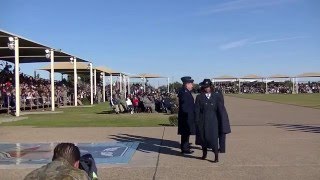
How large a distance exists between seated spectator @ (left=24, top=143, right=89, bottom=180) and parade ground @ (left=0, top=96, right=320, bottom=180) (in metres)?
4.39

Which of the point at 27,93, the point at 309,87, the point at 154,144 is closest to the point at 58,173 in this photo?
the point at 154,144

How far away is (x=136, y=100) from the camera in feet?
87.5

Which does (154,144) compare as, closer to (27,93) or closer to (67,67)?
(27,93)

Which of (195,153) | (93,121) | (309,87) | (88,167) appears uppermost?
(309,87)

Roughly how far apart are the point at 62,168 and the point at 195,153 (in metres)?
7.63

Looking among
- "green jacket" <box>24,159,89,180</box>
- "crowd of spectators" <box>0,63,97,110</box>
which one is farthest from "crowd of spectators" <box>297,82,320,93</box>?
"green jacket" <box>24,159,89,180</box>

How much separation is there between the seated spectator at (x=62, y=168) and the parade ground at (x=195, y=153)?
4389 mm

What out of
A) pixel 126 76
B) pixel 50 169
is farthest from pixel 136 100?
pixel 126 76

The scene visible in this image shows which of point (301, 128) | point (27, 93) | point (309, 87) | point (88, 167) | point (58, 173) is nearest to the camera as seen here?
point (58, 173)

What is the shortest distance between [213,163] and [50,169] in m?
6.29

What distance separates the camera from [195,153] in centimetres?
1109

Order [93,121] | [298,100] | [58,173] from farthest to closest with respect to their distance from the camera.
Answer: [298,100] → [93,121] → [58,173]

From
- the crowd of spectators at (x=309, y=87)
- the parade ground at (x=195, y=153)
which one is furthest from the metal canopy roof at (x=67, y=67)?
the crowd of spectators at (x=309, y=87)

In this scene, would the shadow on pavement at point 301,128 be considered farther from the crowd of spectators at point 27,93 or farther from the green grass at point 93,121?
the crowd of spectators at point 27,93
